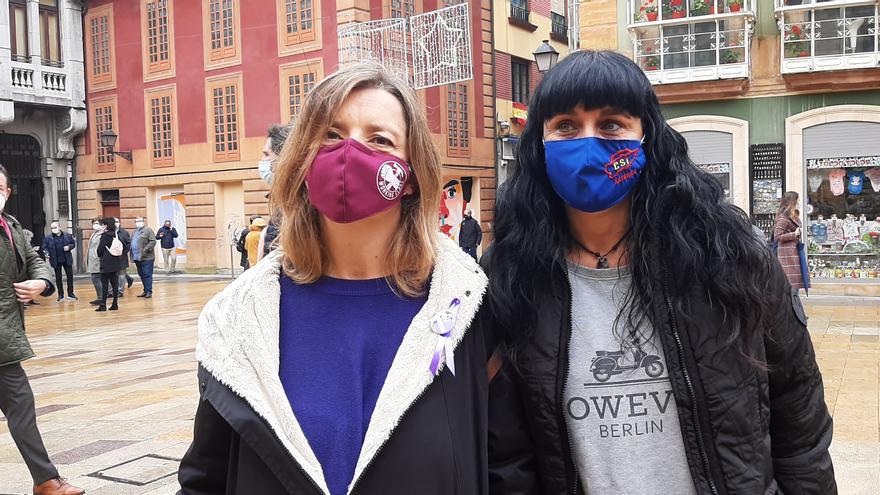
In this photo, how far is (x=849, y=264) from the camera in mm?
16562

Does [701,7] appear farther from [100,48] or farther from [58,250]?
[100,48]

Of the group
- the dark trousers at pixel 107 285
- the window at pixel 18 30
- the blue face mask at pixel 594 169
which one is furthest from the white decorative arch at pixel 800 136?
the window at pixel 18 30

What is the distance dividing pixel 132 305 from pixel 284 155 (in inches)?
659

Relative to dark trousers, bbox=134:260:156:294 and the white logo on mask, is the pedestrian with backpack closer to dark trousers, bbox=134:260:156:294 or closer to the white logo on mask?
dark trousers, bbox=134:260:156:294

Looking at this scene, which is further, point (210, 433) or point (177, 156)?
point (177, 156)

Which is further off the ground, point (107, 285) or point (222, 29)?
point (222, 29)

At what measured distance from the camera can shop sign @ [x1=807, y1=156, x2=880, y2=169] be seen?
16.2 metres

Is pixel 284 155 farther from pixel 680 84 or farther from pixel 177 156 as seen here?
pixel 177 156

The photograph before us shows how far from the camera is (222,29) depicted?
1000 inches

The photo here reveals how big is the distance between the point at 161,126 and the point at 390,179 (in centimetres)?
2719

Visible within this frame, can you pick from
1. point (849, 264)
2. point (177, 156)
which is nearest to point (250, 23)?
point (177, 156)

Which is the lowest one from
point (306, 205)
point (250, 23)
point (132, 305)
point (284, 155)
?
point (132, 305)

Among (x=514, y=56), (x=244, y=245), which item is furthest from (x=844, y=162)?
(x=514, y=56)

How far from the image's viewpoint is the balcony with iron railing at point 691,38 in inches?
656
